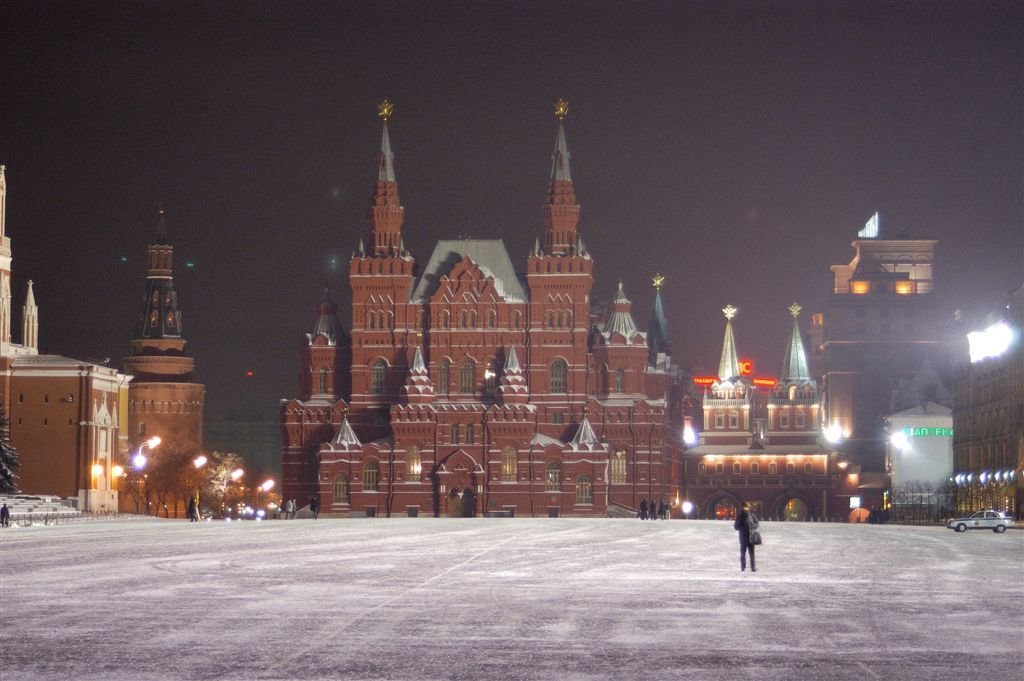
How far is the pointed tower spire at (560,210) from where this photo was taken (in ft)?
453

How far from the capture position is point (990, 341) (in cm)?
12006

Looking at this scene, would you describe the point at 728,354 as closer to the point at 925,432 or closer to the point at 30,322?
the point at 925,432

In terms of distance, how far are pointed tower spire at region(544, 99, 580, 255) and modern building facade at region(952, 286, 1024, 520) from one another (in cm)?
3329

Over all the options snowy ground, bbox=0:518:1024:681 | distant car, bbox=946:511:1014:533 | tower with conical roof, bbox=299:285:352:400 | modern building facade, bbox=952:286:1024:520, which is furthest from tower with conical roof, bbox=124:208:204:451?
snowy ground, bbox=0:518:1024:681

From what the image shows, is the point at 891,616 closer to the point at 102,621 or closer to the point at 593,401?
the point at 102,621

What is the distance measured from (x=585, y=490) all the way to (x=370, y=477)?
671 inches

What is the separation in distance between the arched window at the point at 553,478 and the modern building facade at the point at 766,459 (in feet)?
123

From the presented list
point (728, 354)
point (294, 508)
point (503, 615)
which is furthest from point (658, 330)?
point (503, 615)

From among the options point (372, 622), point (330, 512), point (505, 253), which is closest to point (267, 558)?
point (372, 622)

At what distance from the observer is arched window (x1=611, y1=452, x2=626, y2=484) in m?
135

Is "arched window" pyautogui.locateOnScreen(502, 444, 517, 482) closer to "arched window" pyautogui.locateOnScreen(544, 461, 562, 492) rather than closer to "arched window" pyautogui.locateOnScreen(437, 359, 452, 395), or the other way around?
"arched window" pyautogui.locateOnScreen(544, 461, 562, 492)

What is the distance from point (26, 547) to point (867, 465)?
156 m

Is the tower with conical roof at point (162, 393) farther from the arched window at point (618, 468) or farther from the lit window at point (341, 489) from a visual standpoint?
the arched window at point (618, 468)

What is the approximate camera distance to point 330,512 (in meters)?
132
